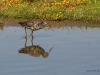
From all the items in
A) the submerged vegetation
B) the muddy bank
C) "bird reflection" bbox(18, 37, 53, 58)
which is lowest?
"bird reflection" bbox(18, 37, 53, 58)

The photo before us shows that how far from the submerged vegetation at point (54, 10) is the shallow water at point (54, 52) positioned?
3.65 ft

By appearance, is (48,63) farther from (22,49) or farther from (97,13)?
(97,13)

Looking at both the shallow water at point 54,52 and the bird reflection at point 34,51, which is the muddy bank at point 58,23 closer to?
the shallow water at point 54,52

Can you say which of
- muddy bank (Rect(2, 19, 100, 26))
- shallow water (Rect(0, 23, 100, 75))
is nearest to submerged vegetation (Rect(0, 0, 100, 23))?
muddy bank (Rect(2, 19, 100, 26))

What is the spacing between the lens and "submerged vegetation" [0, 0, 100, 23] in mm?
17688

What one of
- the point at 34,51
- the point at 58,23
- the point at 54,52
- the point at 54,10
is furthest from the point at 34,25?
the point at 54,52

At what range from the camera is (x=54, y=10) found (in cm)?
1808

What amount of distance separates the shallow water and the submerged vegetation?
111 cm

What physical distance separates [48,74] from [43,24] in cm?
536

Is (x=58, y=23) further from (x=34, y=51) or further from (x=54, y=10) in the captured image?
(x=34, y=51)

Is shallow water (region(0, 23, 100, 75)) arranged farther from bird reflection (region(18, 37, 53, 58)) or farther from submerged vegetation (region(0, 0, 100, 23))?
submerged vegetation (region(0, 0, 100, 23))

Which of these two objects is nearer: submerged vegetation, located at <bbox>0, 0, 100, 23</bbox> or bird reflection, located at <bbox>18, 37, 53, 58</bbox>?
bird reflection, located at <bbox>18, 37, 53, 58</bbox>

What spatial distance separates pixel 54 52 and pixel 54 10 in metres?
5.64

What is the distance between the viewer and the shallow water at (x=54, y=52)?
10.8 metres
